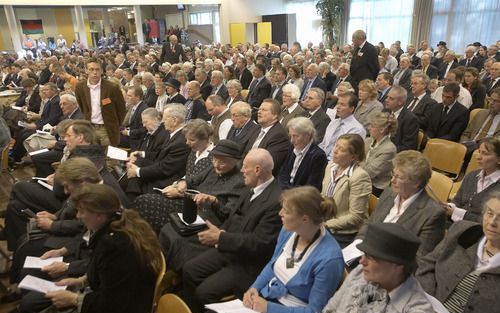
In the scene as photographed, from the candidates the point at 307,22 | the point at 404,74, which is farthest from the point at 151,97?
the point at 307,22

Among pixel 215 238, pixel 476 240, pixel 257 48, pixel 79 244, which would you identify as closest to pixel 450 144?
pixel 476 240

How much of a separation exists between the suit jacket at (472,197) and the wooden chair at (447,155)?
107cm

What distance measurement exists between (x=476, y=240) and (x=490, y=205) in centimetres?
25

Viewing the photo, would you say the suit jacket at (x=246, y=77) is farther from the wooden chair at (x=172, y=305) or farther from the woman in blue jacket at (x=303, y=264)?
the wooden chair at (x=172, y=305)

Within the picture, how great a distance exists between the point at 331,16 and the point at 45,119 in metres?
13.3

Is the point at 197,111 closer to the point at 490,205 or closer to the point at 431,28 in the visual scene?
the point at 490,205

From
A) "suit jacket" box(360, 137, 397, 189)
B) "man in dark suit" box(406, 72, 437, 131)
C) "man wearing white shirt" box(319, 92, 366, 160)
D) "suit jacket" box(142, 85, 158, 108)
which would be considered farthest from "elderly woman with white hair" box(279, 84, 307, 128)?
"suit jacket" box(142, 85, 158, 108)

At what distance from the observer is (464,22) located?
14.3 meters

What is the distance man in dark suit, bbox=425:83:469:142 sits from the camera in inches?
200

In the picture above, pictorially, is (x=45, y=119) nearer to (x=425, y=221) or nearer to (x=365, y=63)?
(x=365, y=63)

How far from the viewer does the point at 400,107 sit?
196 inches

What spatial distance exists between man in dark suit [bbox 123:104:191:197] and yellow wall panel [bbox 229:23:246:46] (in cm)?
1706

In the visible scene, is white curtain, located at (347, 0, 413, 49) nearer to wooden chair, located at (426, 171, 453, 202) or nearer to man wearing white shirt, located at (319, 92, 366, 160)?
man wearing white shirt, located at (319, 92, 366, 160)

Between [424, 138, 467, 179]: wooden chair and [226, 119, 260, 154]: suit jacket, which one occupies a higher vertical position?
[226, 119, 260, 154]: suit jacket
